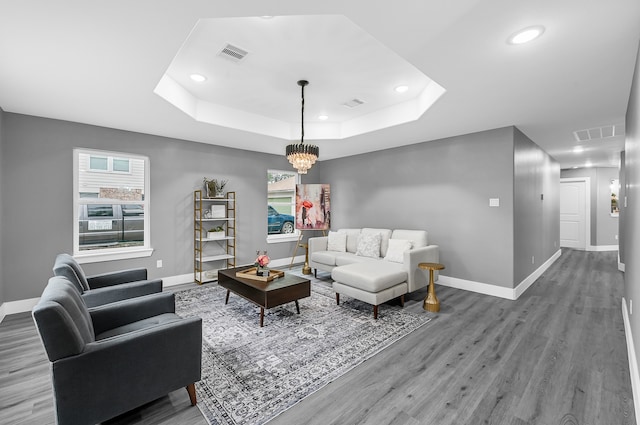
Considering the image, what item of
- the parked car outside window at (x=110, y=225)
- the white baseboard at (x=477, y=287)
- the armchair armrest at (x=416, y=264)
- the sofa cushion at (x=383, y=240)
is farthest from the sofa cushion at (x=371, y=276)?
the parked car outside window at (x=110, y=225)

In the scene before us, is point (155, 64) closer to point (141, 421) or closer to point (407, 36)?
point (407, 36)

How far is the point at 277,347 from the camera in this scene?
2.74 m

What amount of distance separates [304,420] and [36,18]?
3.13 m

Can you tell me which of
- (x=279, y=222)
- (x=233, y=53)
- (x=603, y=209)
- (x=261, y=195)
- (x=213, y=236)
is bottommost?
(x=213, y=236)

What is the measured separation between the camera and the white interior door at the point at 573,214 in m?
8.38

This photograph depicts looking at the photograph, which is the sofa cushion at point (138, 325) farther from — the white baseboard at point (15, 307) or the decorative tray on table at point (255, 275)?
the white baseboard at point (15, 307)

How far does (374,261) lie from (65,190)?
4.53 m

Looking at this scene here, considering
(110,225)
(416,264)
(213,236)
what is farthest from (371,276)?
(110,225)

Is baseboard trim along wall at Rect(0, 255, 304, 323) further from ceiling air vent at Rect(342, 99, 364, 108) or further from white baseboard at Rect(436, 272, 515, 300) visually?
ceiling air vent at Rect(342, 99, 364, 108)

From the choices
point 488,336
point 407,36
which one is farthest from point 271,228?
point 407,36

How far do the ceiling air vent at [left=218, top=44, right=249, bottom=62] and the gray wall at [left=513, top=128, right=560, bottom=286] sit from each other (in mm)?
3900

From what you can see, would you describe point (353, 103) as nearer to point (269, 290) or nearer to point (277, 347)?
point (269, 290)

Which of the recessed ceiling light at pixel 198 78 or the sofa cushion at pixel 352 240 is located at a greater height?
the recessed ceiling light at pixel 198 78

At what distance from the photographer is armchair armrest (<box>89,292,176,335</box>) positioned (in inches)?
84.5
